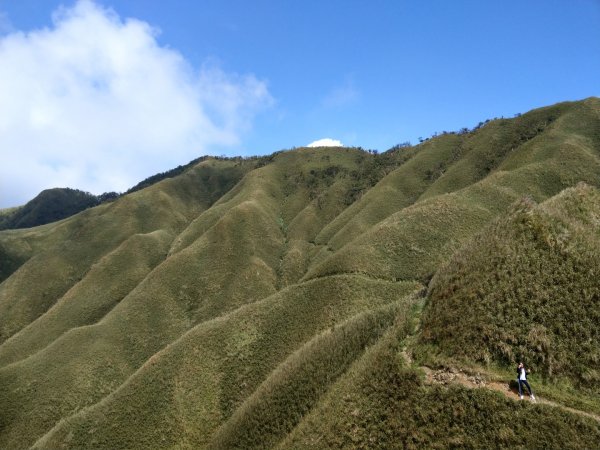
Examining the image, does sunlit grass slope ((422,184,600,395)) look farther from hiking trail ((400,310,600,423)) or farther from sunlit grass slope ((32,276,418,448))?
sunlit grass slope ((32,276,418,448))

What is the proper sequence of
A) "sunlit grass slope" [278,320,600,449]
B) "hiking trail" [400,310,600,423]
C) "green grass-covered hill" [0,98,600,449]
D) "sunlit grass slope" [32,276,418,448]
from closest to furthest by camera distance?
"sunlit grass slope" [278,320,600,449]
"hiking trail" [400,310,600,423]
"green grass-covered hill" [0,98,600,449]
"sunlit grass slope" [32,276,418,448]

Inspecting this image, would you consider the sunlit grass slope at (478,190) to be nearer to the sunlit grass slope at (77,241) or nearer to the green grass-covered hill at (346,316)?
the green grass-covered hill at (346,316)

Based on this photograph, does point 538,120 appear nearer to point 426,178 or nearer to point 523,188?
point 426,178

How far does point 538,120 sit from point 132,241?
134 metres

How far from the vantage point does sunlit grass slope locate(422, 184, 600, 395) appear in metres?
25.8

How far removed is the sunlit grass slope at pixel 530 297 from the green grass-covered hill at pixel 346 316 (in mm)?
117

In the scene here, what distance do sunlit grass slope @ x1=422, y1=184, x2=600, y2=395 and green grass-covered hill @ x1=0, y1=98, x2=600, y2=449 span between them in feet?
0.38

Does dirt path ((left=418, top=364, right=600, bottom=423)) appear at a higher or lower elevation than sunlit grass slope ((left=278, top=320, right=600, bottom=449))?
higher

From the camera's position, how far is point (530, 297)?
93.0 feet

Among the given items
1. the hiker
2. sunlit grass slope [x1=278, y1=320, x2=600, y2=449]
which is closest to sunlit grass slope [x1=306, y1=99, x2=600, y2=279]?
sunlit grass slope [x1=278, y1=320, x2=600, y2=449]

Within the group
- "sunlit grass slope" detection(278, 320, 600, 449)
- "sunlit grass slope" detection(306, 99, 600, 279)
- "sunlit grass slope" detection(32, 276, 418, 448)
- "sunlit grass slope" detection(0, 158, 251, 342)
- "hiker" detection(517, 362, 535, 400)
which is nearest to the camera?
"sunlit grass slope" detection(278, 320, 600, 449)

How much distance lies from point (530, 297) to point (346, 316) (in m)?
31.8

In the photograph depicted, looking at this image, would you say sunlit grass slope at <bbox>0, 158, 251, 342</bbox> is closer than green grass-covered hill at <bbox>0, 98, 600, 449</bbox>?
No

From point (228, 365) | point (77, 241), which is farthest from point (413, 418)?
point (77, 241)
